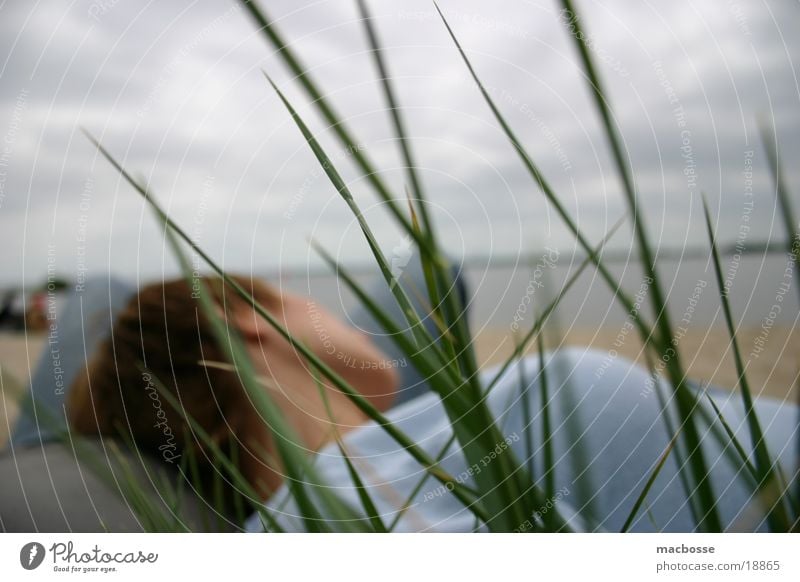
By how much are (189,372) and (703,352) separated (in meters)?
0.33

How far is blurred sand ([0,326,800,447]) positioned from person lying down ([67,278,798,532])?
17 millimetres

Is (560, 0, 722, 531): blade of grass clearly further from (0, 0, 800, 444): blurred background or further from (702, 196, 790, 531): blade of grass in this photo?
(0, 0, 800, 444): blurred background

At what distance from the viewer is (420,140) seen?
0.31 metres

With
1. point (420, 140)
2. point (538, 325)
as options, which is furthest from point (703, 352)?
point (538, 325)

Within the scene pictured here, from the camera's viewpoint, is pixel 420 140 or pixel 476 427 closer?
pixel 476 427

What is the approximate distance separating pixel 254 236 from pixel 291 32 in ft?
0.30

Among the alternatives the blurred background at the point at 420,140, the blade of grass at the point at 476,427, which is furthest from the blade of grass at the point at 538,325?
the blurred background at the point at 420,140

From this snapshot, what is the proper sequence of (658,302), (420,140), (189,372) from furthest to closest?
(189,372) < (420,140) < (658,302)

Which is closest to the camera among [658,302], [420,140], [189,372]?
[658,302]

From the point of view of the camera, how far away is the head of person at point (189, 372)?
369mm

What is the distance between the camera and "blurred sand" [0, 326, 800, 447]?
0.32 m

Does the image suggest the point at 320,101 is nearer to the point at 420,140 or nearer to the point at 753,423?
the point at 753,423

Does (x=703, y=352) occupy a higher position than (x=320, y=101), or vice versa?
(x=703, y=352)

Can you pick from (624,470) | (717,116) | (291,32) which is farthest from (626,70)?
(624,470)
